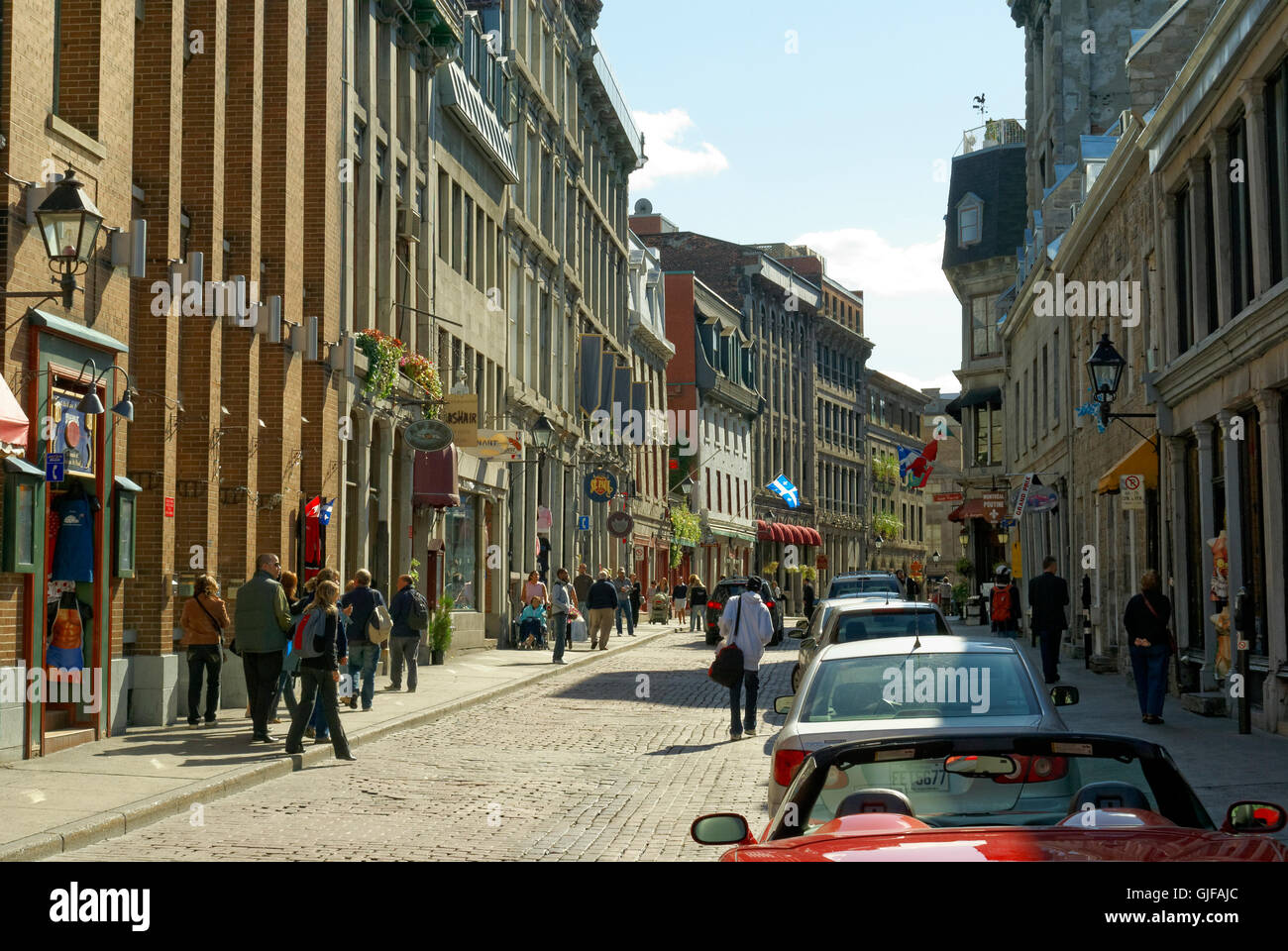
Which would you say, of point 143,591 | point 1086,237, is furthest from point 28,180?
point 1086,237

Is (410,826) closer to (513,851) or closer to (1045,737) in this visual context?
(513,851)

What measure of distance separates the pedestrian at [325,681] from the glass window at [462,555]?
60.0 ft

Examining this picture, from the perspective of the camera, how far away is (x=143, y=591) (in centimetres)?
1772

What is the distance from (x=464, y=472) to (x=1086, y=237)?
14.3m

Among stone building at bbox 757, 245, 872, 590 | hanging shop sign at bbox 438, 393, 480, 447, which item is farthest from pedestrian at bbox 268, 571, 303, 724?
stone building at bbox 757, 245, 872, 590

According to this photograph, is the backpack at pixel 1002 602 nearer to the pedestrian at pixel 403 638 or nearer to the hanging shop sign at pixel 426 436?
the hanging shop sign at pixel 426 436

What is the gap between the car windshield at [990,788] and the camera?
16.0ft

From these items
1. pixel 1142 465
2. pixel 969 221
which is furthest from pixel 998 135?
pixel 1142 465

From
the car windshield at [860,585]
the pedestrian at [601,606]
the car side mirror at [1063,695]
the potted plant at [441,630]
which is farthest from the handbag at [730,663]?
the pedestrian at [601,606]

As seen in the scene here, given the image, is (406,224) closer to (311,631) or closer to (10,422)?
(311,631)

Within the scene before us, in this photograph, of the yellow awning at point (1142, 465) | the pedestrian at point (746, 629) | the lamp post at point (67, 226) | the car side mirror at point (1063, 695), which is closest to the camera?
the car side mirror at point (1063, 695)

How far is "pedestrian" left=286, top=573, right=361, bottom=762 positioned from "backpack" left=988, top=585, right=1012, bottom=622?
18433 mm

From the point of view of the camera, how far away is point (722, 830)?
444 cm
